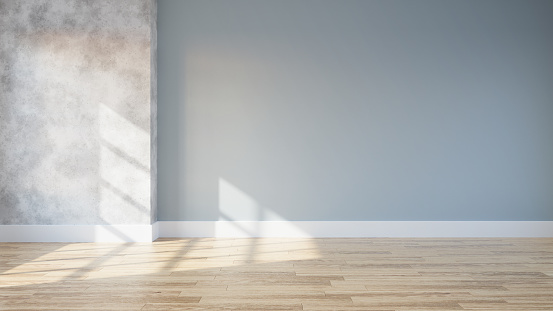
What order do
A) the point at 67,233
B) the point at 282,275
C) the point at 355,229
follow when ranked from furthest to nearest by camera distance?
1. the point at 355,229
2. the point at 67,233
3. the point at 282,275

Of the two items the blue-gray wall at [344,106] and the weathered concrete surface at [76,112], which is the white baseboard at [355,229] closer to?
the blue-gray wall at [344,106]

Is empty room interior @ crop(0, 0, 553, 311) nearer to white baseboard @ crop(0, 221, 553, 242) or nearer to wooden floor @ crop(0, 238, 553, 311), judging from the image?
white baseboard @ crop(0, 221, 553, 242)

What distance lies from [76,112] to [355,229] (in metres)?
2.62

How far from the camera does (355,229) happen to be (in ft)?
14.3

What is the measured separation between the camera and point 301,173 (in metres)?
4.39

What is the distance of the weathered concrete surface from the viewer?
4164 mm

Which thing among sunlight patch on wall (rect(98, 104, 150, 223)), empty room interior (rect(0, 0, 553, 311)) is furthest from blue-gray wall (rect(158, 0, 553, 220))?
sunlight patch on wall (rect(98, 104, 150, 223))

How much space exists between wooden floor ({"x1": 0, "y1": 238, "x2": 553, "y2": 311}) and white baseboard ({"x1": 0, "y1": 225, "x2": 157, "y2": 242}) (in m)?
0.12

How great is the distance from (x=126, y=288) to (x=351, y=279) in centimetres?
128

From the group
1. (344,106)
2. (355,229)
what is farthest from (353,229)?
(344,106)

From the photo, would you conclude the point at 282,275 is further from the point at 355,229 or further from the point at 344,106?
the point at 344,106

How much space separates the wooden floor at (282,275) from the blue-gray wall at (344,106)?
0.48m

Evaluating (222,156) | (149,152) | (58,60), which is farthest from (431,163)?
(58,60)

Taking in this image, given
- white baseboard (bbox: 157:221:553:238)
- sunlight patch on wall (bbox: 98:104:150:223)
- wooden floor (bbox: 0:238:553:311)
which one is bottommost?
wooden floor (bbox: 0:238:553:311)
